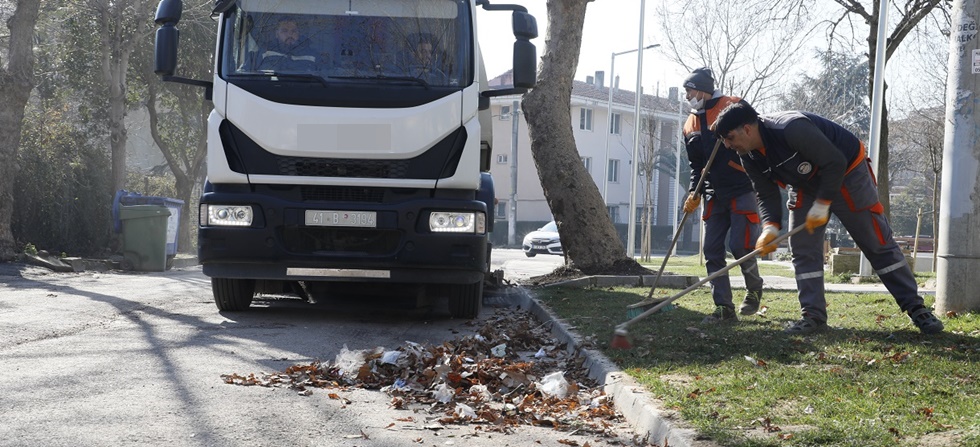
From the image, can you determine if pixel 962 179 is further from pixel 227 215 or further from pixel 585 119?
pixel 585 119

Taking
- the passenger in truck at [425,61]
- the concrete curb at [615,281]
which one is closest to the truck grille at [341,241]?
the passenger in truck at [425,61]

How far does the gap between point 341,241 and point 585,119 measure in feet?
168

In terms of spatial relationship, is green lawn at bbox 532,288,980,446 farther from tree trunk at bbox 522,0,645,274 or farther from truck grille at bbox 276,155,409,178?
tree trunk at bbox 522,0,645,274

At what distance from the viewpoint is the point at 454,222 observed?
8.39 metres

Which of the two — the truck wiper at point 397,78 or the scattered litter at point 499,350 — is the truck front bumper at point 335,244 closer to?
the truck wiper at point 397,78

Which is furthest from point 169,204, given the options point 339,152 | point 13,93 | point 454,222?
point 454,222

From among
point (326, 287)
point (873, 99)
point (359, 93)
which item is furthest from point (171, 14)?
point (873, 99)

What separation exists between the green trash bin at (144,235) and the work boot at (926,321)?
14.2 m

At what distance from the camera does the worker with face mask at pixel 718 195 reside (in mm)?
7723

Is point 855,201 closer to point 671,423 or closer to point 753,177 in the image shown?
point 753,177

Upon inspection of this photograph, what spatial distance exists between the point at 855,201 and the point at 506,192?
5191cm

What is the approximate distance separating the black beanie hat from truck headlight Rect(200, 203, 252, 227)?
3559 millimetres

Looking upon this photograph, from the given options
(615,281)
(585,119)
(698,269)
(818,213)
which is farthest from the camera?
(585,119)

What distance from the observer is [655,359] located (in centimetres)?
602
